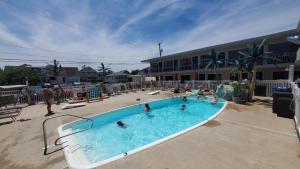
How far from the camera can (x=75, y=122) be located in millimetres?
7148

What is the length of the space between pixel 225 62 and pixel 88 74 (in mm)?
56996

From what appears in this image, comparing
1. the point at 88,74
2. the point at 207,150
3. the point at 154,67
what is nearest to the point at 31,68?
the point at 88,74

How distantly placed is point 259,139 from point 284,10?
1163 cm

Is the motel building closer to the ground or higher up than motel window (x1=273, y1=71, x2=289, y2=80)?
higher up

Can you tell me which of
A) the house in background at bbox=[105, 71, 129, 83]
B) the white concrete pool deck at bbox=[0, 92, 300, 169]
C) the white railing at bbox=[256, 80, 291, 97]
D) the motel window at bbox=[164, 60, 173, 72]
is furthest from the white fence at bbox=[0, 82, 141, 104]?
the house in background at bbox=[105, 71, 129, 83]

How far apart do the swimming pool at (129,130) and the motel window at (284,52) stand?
34.8ft

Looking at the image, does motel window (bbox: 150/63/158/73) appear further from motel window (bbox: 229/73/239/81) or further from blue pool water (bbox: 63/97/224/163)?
blue pool water (bbox: 63/97/224/163)

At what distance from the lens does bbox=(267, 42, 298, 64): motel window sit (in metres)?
15.1

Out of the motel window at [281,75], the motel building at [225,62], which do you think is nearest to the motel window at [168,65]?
the motel building at [225,62]

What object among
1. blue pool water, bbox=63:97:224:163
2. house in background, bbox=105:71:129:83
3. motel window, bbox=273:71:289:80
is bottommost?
blue pool water, bbox=63:97:224:163

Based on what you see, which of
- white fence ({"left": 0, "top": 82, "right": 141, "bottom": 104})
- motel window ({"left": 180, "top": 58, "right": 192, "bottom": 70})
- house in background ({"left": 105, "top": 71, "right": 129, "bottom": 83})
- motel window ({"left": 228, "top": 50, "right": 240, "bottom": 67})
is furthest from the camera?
house in background ({"left": 105, "top": 71, "right": 129, "bottom": 83})

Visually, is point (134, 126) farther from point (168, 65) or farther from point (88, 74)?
point (88, 74)

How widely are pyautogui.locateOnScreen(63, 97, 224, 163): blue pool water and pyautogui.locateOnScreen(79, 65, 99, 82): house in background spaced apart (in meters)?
55.6

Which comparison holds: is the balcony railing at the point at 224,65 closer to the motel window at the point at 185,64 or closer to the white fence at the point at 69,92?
the motel window at the point at 185,64
